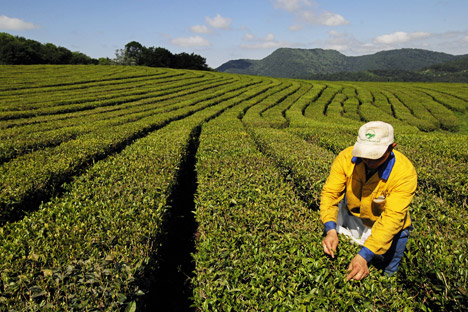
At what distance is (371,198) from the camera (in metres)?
3.49

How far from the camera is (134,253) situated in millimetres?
3648

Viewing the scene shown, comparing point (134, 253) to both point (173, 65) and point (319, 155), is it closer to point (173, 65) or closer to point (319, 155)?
point (319, 155)

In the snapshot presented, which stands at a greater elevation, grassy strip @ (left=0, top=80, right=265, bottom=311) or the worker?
the worker

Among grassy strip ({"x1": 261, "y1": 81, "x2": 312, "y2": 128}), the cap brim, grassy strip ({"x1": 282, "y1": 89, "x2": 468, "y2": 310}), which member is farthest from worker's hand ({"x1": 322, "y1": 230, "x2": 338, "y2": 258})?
grassy strip ({"x1": 261, "y1": 81, "x2": 312, "y2": 128})

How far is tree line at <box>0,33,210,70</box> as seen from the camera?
61812mm

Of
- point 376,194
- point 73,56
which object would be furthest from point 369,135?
point 73,56

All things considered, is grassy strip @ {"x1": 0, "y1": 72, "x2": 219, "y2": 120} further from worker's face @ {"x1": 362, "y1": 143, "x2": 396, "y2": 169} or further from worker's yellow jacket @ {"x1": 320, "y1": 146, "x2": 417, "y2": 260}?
worker's face @ {"x1": 362, "y1": 143, "x2": 396, "y2": 169}

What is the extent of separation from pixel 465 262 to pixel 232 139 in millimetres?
9279

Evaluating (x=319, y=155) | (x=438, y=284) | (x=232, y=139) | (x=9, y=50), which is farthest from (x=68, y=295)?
(x=9, y=50)

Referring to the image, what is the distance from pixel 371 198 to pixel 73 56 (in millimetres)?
102945

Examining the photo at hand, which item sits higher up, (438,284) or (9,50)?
(9,50)

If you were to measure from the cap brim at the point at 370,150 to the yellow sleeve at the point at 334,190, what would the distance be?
51cm

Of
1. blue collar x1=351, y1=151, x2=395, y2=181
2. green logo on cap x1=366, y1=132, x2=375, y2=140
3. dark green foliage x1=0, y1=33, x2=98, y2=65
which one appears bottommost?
blue collar x1=351, y1=151, x2=395, y2=181

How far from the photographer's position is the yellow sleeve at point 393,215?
298 cm
